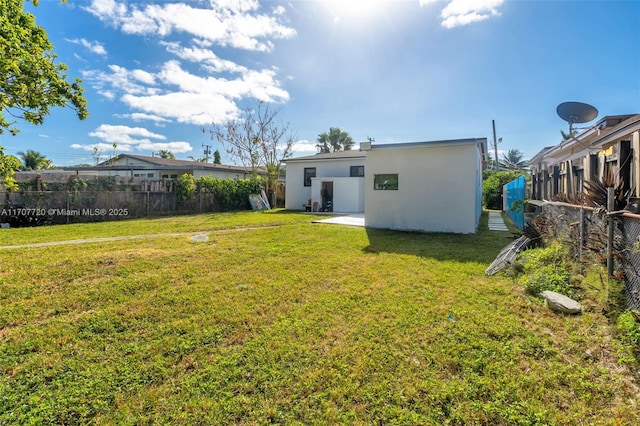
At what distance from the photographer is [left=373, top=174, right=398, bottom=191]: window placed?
1050 cm

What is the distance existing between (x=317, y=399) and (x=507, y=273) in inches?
175

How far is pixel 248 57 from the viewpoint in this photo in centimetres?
1226

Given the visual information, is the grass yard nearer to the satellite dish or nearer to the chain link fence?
the chain link fence

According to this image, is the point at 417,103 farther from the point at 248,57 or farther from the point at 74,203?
the point at 74,203

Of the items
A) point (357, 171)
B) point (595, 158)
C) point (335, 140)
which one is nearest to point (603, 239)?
point (595, 158)

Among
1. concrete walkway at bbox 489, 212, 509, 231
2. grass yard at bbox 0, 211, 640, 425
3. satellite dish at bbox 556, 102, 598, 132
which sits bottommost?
grass yard at bbox 0, 211, 640, 425

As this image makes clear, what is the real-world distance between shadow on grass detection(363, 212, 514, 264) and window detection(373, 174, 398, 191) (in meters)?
1.74

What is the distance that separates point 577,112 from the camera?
7402mm

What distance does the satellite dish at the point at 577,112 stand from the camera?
7309 mm

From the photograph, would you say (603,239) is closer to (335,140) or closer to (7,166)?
(7,166)

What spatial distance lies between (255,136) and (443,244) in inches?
737

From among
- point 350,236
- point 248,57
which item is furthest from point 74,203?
point 350,236

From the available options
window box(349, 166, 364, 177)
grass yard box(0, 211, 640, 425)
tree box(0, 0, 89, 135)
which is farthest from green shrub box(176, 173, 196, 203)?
grass yard box(0, 211, 640, 425)

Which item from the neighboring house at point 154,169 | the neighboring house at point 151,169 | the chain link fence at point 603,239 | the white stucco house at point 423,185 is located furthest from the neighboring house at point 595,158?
the neighboring house at point 154,169
